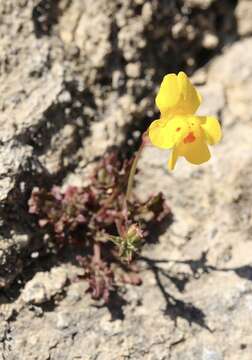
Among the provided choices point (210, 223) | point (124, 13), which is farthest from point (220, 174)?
point (124, 13)

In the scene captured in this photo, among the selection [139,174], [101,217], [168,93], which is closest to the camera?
[168,93]

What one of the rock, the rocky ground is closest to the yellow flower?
the rocky ground

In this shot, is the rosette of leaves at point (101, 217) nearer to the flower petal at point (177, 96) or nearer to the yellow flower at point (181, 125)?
the yellow flower at point (181, 125)

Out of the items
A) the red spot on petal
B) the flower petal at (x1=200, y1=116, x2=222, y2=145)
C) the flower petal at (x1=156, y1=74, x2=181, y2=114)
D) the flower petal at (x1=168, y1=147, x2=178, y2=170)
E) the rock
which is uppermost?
the flower petal at (x1=156, y1=74, x2=181, y2=114)

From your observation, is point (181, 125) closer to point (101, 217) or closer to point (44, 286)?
point (101, 217)

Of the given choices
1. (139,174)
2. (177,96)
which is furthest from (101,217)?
(177,96)

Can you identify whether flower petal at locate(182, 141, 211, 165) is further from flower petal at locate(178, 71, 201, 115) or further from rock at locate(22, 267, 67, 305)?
rock at locate(22, 267, 67, 305)
